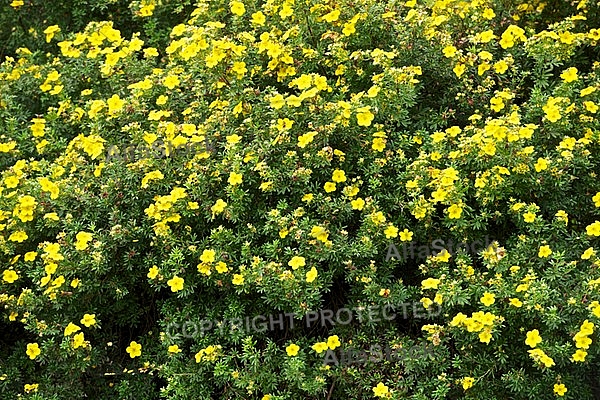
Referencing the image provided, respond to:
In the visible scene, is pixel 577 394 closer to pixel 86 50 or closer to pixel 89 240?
pixel 89 240

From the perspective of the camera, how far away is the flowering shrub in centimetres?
280

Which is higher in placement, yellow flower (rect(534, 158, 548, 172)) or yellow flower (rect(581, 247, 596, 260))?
yellow flower (rect(534, 158, 548, 172))

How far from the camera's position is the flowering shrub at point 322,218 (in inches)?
110

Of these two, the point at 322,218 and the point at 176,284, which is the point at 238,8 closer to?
the point at 322,218

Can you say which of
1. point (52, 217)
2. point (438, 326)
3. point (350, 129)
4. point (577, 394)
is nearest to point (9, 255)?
point (52, 217)

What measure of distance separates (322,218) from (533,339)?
906mm

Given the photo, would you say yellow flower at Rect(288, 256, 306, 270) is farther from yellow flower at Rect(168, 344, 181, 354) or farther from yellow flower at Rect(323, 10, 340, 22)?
yellow flower at Rect(323, 10, 340, 22)

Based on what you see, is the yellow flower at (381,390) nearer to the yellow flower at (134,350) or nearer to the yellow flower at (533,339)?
the yellow flower at (533,339)

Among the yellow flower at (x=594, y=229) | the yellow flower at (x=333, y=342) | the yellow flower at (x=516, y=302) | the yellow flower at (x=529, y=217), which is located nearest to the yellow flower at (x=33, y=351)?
the yellow flower at (x=333, y=342)

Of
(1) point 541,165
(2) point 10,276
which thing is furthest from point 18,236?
(1) point 541,165

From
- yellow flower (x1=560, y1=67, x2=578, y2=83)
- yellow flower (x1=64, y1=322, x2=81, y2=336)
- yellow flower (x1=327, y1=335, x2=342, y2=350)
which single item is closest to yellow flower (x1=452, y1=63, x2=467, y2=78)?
yellow flower (x1=560, y1=67, x2=578, y2=83)

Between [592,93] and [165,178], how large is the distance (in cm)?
183

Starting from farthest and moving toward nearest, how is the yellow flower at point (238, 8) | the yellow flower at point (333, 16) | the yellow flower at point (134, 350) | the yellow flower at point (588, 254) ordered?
the yellow flower at point (238, 8), the yellow flower at point (333, 16), the yellow flower at point (134, 350), the yellow flower at point (588, 254)

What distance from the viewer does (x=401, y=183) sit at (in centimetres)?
307
